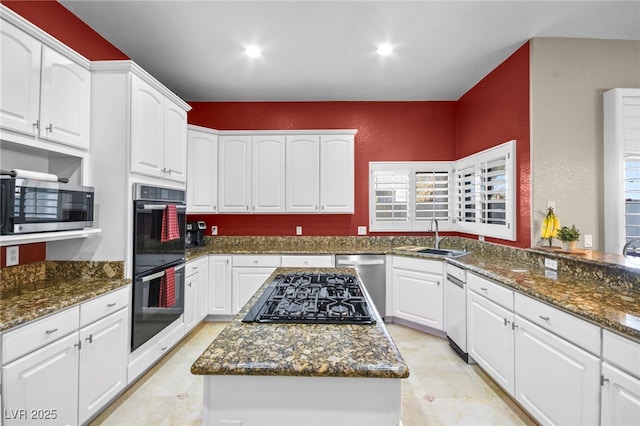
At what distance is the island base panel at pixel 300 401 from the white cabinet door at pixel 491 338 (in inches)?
59.5

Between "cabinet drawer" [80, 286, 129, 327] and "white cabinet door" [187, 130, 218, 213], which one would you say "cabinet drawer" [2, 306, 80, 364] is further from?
"white cabinet door" [187, 130, 218, 213]

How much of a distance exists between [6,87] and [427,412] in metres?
3.15

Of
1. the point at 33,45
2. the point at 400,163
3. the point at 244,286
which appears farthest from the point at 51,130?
the point at 400,163

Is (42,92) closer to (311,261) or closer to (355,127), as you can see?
(311,261)

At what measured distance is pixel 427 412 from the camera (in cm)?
195

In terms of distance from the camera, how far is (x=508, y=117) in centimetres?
284

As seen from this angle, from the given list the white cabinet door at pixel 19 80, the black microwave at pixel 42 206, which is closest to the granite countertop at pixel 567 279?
the black microwave at pixel 42 206

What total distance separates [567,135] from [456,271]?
1.52m

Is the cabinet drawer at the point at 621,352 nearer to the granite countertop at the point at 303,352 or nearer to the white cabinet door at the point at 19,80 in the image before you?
the granite countertop at the point at 303,352

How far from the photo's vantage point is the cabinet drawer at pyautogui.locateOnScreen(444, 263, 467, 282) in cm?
256

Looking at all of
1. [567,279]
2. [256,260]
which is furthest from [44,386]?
[567,279]

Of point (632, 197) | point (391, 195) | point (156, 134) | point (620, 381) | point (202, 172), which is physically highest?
point (156, 134)

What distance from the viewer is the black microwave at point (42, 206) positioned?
57.2 inches

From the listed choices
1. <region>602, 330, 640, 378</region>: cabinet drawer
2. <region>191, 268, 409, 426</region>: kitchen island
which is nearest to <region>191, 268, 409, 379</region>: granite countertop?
<region>191, 268, 409, 426</region>: kitchen island
